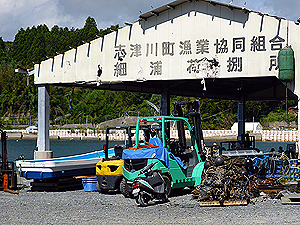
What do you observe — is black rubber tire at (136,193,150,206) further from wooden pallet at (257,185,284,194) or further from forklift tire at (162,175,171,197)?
wooden pallet at (257,185,284,194)

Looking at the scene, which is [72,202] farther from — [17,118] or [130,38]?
[17,118]

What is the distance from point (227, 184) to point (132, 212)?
2.92 metres

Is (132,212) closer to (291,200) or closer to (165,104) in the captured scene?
(291,200)

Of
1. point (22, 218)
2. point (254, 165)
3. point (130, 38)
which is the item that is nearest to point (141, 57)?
point (130, 38)

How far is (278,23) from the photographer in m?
18.6

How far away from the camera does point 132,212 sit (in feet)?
42.4

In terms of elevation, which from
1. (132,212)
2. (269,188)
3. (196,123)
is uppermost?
(196,123)

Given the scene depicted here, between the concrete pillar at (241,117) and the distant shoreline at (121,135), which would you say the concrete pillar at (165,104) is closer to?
the concrete pillar at (241,117)

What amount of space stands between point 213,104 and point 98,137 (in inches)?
1030

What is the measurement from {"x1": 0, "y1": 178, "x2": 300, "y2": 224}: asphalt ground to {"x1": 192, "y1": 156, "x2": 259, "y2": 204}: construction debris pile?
38 centimetres

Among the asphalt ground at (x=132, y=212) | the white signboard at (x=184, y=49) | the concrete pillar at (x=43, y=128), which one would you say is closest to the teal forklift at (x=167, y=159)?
the asphalt ground at (x=132, y=212)

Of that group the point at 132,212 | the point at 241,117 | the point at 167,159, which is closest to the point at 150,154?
the point at 167,159

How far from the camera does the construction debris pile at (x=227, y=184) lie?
13.6m

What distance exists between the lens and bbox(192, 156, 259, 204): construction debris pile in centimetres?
1355
